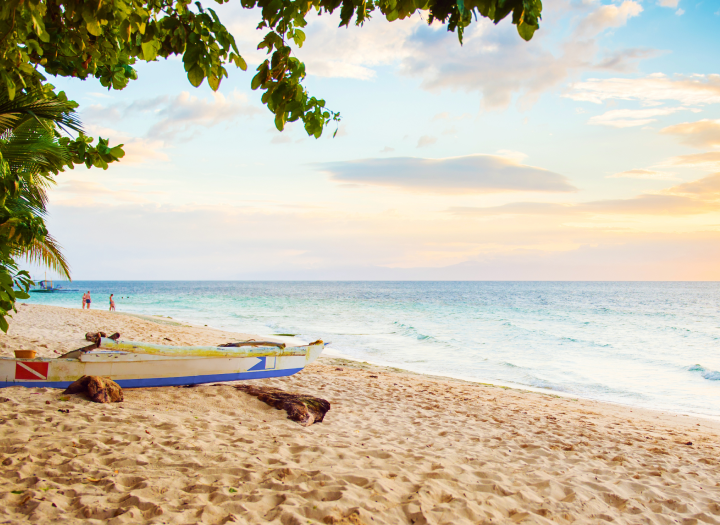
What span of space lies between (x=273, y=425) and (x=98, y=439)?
1953 mm

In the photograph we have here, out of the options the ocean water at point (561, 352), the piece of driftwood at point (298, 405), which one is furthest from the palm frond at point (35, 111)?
the ocean water at point (561, 352)

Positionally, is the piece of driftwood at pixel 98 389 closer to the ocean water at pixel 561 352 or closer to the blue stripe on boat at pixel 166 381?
the blue stripe on boat at pixel 166 381

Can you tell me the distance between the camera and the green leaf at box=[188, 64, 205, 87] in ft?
7.89

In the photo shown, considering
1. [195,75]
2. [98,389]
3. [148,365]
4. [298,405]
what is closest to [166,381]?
[148,365]

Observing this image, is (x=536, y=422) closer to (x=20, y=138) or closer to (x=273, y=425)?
→ (x=273, y=425)

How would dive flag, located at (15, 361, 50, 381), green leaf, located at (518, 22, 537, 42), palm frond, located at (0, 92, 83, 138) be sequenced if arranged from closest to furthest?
green leaf, located at (518, 22, 537, 42), palm frond, located at (0, 92, 83, 138), dive flag, located at (15, 361, 50, 381)

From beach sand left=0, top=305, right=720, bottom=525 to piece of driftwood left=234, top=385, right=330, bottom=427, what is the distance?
137 millimetres

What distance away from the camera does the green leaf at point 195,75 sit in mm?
2404

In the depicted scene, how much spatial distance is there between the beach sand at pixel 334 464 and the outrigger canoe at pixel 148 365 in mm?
225

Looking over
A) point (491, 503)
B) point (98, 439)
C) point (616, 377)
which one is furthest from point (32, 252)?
point (616, 377)

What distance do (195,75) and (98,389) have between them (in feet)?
17.3

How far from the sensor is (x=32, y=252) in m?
7.68

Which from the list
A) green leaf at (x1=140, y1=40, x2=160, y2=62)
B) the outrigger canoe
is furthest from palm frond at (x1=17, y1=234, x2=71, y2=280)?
green leaf at (x1=140, y1=40, x2=160, y2=62)

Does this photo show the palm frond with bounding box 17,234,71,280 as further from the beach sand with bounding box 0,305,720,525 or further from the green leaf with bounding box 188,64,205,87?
the green leaf with bounding box 188,64,205,87
